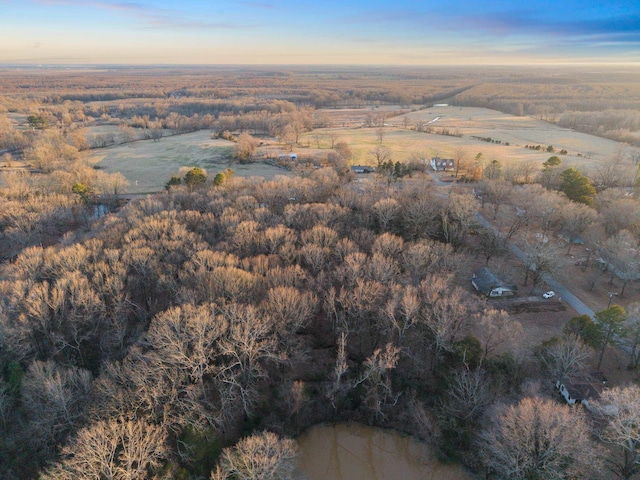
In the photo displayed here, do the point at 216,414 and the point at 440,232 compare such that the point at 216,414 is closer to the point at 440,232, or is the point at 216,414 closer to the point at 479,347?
the point at 479,347

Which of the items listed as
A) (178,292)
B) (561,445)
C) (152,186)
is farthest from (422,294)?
(152,186)

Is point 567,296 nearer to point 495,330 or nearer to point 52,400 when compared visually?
point 495,330

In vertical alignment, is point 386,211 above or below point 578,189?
below

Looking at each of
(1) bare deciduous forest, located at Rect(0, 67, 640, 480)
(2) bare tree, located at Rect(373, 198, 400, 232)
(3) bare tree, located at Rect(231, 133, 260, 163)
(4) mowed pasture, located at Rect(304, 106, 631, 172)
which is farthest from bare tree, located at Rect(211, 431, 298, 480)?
(3) bare tree, located at Rect(231, 133, 260, 163)

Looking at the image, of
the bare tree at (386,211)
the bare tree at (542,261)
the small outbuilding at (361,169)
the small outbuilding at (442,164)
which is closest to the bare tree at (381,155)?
the small outbuilding at (361,169)

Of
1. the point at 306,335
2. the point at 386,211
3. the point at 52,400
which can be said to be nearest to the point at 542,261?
the point at 386,211

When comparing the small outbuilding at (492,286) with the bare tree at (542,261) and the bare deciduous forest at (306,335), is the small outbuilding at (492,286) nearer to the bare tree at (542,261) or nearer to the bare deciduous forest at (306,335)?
the bare deciduous forest at (306,335)
